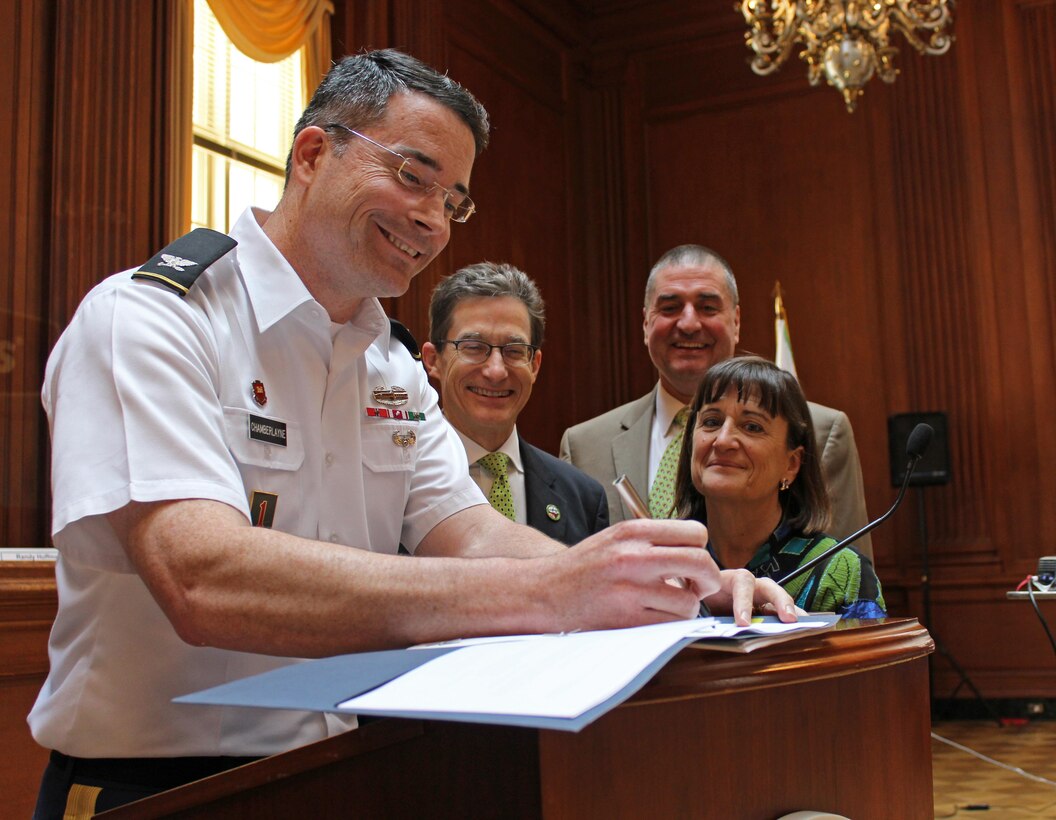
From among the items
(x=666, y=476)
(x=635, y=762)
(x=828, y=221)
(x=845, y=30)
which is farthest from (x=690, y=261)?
(x=828, y=221)

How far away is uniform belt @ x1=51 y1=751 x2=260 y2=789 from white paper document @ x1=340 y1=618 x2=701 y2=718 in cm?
44

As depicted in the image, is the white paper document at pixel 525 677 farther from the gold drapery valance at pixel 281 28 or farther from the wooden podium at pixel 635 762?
the gold drapery valance at pixel 281 28

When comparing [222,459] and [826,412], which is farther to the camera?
[826,412]

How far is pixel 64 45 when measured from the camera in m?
3.90

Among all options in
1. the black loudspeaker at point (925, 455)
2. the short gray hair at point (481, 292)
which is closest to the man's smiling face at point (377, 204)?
the short gray hair at point (481, 292)

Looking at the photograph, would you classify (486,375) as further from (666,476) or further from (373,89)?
(373,89)

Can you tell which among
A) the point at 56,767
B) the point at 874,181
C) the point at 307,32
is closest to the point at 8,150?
the point at 307,32

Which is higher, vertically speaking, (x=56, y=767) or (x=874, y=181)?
(x=874, y=181)

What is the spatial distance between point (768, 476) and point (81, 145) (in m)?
2.88

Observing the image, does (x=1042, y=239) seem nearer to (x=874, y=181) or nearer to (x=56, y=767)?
(x=874, y=181)

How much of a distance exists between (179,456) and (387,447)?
16.0 inches

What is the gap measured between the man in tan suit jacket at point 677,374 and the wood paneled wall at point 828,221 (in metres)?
2.59

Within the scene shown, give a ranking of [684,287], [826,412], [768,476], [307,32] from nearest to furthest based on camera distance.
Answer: [768,476], [684,287], [826,412], [307,32]

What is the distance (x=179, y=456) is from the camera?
1.00 meters
